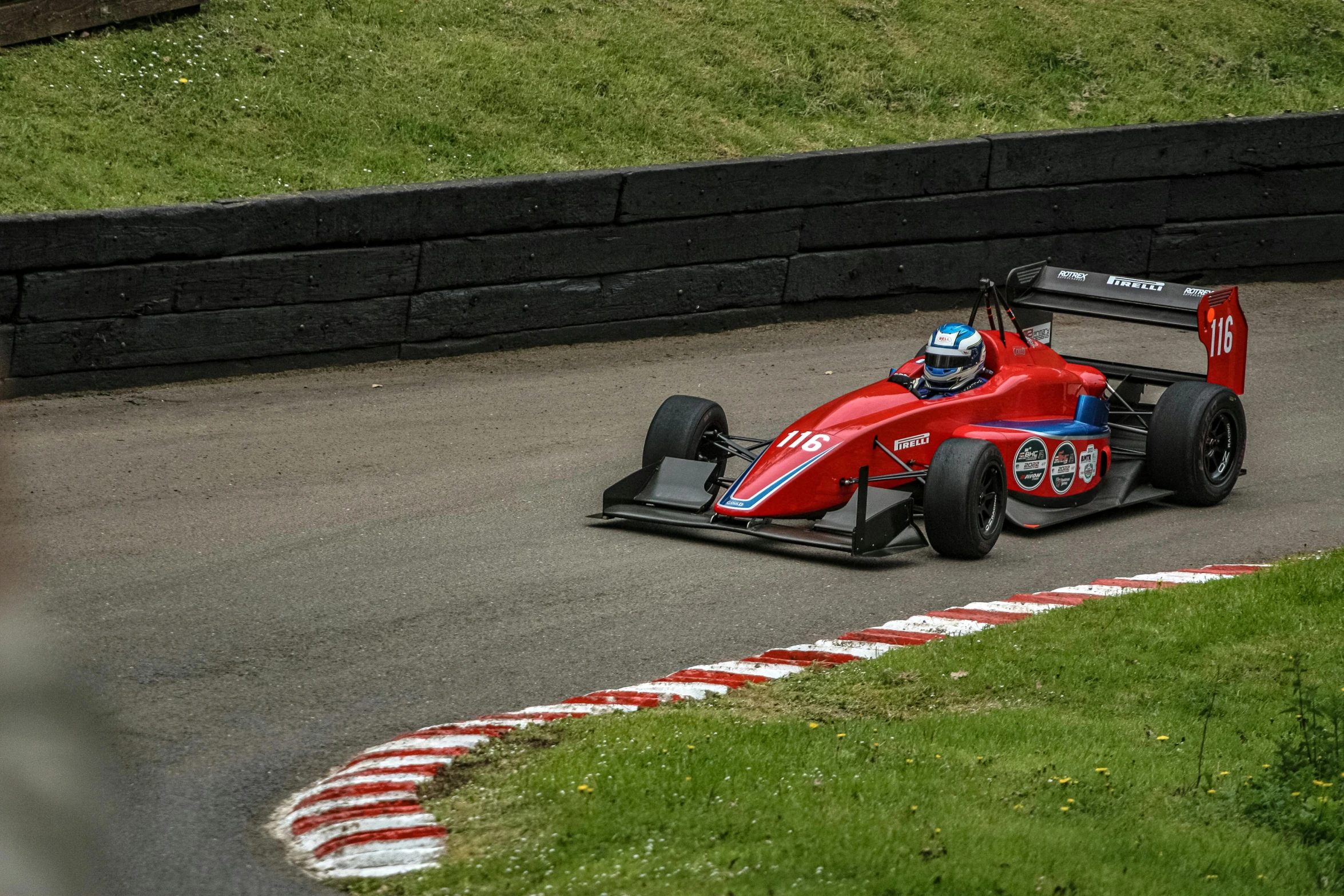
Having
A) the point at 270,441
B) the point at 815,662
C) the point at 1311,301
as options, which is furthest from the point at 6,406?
the point at 1311,301

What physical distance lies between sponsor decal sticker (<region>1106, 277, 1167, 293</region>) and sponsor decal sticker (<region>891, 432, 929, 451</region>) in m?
2.32

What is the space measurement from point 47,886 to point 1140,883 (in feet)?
11.1

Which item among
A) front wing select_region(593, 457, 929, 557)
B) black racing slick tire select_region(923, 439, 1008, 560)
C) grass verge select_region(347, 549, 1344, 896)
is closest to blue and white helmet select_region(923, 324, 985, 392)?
black racing slick tire select_region(923, 439, 1008, 560)

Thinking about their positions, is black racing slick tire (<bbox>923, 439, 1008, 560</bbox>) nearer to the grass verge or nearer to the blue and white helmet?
the blue and white helmet

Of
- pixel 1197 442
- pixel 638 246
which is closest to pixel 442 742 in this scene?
pixel 1197 442

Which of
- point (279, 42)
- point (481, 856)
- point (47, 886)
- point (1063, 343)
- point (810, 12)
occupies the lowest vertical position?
point (481, 856)

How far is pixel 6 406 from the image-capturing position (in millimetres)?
11242

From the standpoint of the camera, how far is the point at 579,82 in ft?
53.2

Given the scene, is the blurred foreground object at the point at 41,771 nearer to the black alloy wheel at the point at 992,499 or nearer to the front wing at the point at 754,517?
the front wing at the point at 754,517

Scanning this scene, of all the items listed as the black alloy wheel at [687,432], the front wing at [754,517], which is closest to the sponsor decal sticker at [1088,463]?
the front wing at [754,517]

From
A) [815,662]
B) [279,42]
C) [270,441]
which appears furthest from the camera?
[279,42]

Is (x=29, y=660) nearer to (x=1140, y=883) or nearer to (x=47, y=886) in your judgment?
(x=47, y=886)

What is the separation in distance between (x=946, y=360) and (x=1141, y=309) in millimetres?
2248

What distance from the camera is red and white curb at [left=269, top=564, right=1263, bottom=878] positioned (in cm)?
488
